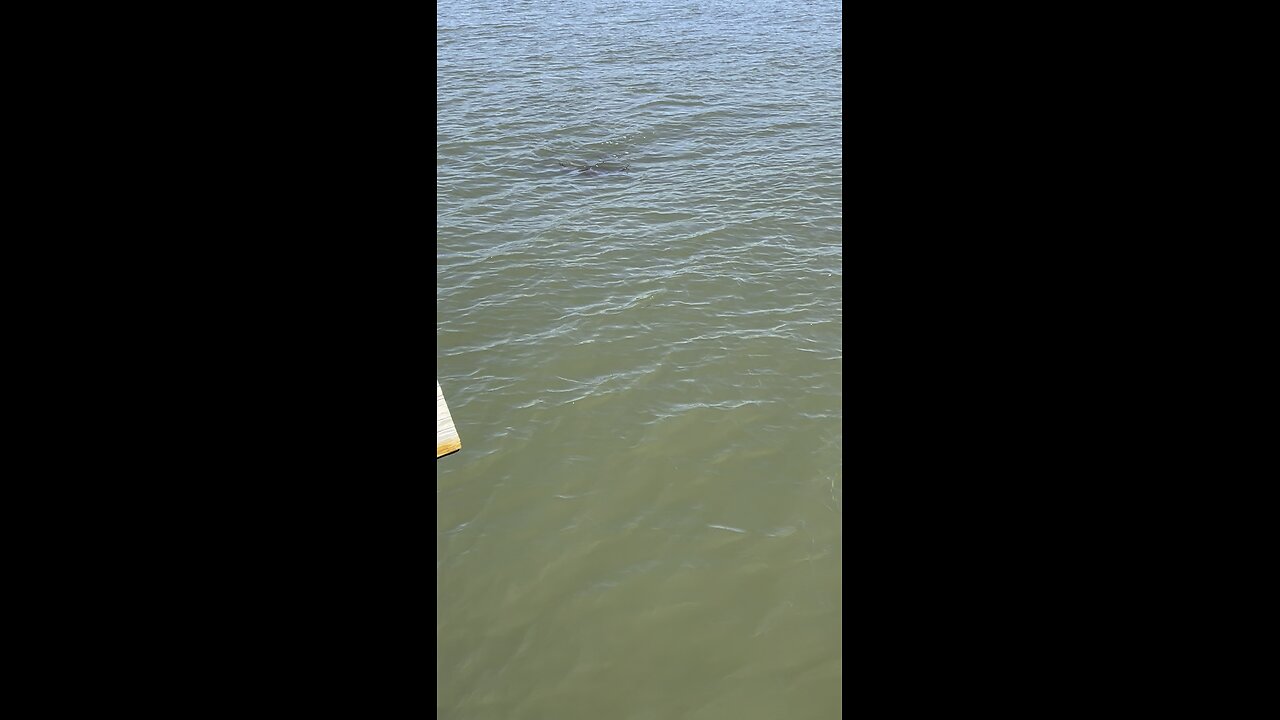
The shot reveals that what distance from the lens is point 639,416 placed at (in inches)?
298

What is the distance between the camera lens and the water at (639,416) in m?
5.50

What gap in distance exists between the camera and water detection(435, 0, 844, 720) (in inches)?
217
